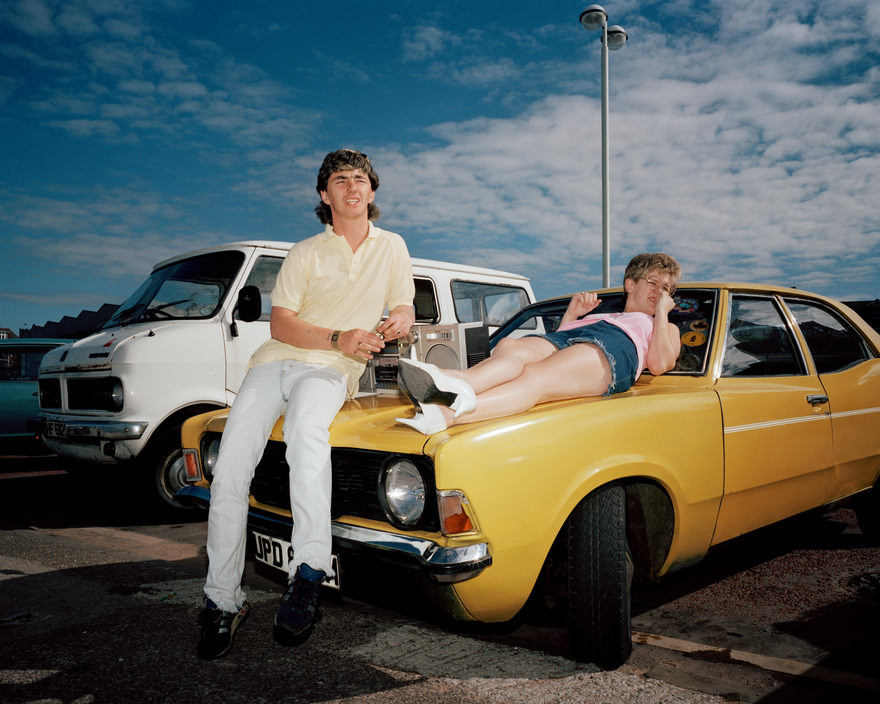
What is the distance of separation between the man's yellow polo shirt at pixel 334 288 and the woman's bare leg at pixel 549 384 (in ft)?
2.14

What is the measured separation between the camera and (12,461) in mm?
9766

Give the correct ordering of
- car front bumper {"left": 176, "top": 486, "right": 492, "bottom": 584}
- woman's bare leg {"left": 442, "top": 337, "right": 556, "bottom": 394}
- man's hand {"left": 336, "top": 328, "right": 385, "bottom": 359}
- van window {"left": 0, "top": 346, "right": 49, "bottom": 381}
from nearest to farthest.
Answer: car front bumper {"left": 176, "top": 486, "right": 492, "bottom": 584} → woman's bare leg {"left": 442, "top": 337, "right": 556, "bottom": 394} → man's hand {"left": 336, "top": 328, "right": 385, "bottom": 359} → van window {"left": 0, "top": 346, "right": 49, "bottom": 381}

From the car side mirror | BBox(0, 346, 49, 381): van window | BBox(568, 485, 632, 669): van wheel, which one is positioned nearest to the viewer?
BBox(568, 485, 632, 669): van wheel

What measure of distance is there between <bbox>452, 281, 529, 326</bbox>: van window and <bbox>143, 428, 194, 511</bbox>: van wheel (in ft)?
10.6

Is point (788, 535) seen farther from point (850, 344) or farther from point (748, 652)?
point (748, 652)

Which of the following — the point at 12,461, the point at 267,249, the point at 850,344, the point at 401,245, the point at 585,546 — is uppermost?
the point at 267,249

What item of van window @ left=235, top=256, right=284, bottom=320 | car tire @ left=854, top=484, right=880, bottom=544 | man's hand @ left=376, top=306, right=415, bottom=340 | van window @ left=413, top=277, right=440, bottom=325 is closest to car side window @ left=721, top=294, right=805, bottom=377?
car tire @ left=854, top=484, right=880, bottom=544

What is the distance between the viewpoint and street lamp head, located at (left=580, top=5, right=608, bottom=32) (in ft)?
36.9

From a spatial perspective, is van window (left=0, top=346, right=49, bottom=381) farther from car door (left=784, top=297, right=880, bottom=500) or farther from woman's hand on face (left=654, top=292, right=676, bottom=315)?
car door (left=784, top=297, right=880, bottom=500)

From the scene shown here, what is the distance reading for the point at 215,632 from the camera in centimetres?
252

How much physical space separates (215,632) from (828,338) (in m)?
3.56

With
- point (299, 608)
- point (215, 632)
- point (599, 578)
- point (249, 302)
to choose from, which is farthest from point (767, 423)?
point (249, 302)

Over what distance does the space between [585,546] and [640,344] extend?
1191mm

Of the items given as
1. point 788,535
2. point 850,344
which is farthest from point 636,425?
point 788,535
